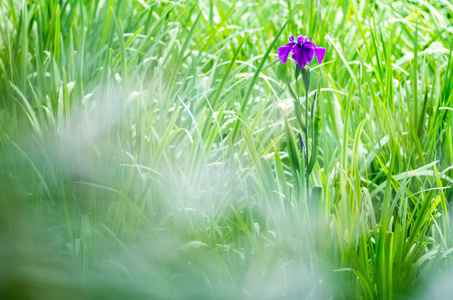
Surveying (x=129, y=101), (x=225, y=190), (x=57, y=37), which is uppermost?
(x=57, y=37)

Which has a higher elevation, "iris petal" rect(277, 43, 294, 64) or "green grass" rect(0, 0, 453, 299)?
"iris petal" rect(277, 43, 294, 64)

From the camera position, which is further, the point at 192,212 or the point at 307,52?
the point at 192,212

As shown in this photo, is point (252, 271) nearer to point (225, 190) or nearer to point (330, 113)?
point (225, 190)

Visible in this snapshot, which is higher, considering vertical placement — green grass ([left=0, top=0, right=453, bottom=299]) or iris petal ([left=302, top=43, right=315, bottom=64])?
iris petal ([left=302, top=43, right=315, bottom=64])

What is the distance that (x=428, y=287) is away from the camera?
32.5 inches

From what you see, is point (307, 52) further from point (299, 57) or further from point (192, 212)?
point (192, 212)

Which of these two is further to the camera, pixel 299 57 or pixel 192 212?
pixel 192 212

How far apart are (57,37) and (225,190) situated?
681mm

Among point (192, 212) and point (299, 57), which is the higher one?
point (299, 57)

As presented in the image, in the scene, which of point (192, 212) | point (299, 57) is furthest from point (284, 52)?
point (192, 212)

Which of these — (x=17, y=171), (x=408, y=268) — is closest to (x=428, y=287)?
(x=408, y=268)

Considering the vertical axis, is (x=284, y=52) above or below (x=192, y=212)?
above

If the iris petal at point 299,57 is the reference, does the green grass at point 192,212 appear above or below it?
below

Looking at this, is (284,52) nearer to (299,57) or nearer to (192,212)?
(299,57)
